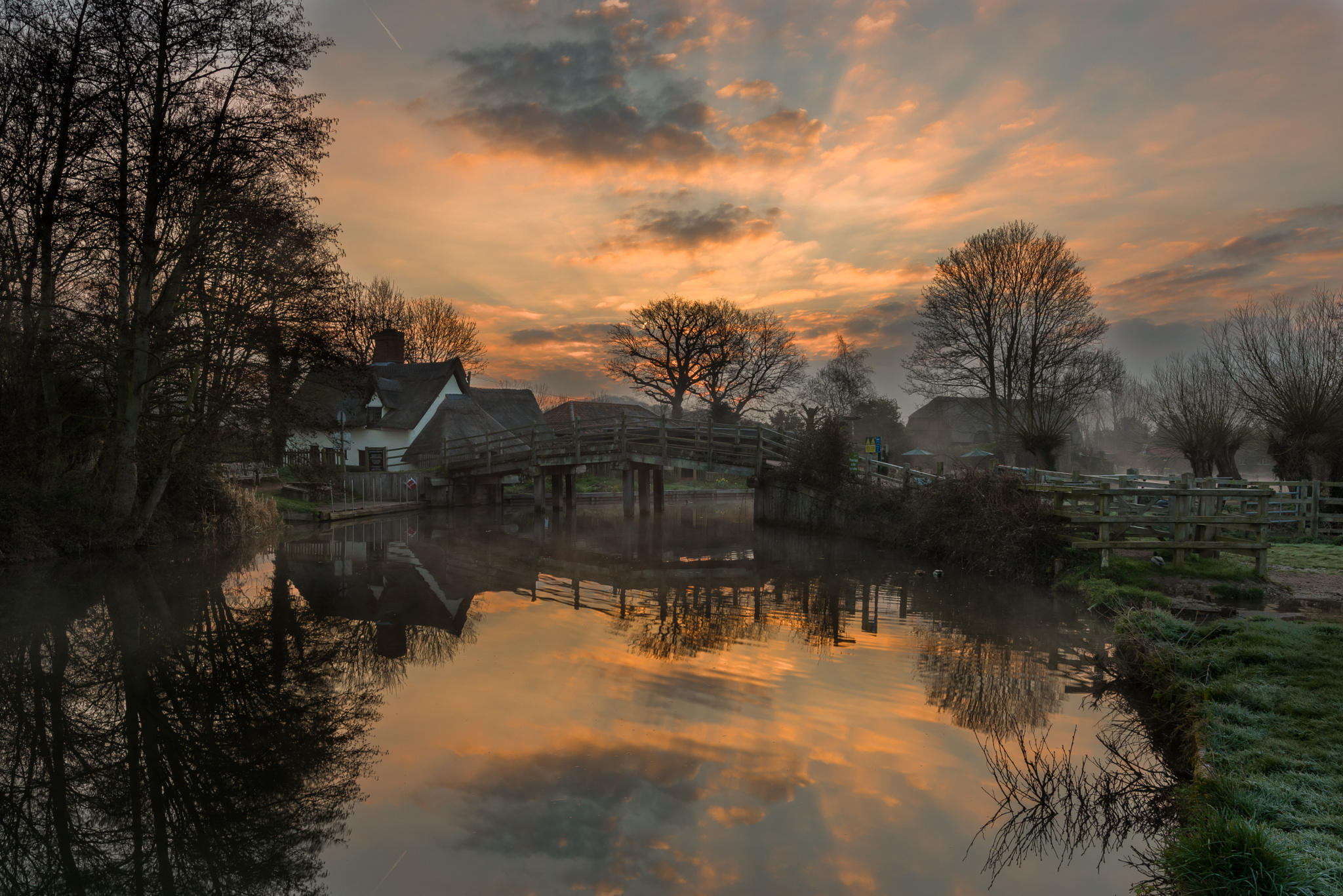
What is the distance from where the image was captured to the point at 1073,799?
215 inches

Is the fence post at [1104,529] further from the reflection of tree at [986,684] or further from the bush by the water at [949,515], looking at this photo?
the reflection of tree at [986,684]

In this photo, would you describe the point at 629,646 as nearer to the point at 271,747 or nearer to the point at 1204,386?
the point at 271,747

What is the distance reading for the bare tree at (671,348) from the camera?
46.7 m

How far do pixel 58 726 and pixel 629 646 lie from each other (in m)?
5.85

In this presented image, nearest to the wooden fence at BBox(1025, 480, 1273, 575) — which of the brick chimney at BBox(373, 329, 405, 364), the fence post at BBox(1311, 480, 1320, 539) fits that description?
the fence post at BBox(1311, 480, 1320, 539)

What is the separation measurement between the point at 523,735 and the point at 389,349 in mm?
43680

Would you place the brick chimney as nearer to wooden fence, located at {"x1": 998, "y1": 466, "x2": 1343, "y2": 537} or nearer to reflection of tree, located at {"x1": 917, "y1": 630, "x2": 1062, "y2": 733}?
wooden fence, located at {"x1": 998, "y1": 466, "x2": 1343, "y2": 537}

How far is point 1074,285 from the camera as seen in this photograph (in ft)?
91.2

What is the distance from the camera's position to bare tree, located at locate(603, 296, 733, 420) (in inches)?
1839

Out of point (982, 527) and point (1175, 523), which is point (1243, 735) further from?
point (982, 527)

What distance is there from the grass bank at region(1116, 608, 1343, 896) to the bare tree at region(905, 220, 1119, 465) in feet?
70.5

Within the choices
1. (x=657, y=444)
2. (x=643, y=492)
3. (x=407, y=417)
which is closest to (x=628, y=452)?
(x=657, y=444)

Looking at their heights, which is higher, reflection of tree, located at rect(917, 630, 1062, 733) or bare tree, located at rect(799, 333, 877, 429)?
bare tree, located at rect(799, 333, 877, 429)

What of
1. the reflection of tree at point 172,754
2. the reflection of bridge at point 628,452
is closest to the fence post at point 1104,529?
the reflection of tree at point 172,754
